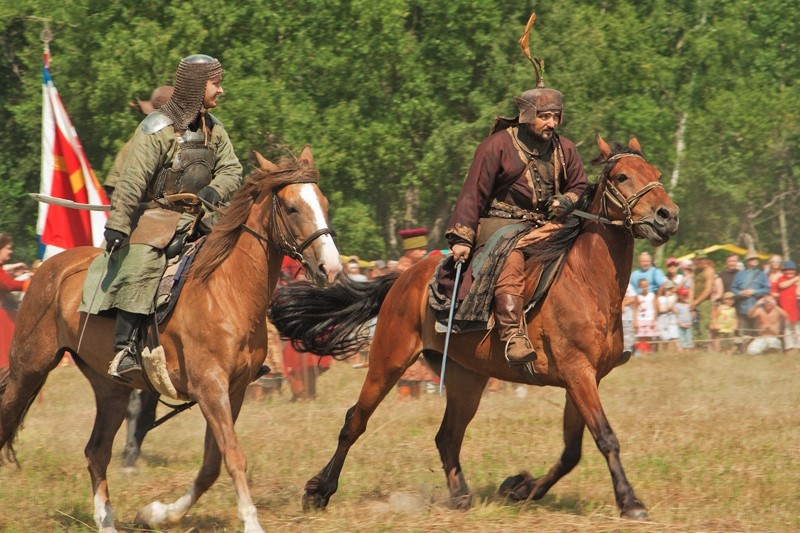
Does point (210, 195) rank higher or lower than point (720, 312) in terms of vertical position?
higher

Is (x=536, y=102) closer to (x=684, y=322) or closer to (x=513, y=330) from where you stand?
(x=513, y=330)

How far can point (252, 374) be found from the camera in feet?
25.1

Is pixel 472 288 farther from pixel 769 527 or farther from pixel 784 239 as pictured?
pixel 784 239

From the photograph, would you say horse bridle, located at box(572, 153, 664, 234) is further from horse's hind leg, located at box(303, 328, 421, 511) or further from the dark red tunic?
horse's hind leg, located at box(303, 328, 421, 511)

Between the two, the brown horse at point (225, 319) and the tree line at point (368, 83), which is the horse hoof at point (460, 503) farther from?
the tree line at point (368, 83)

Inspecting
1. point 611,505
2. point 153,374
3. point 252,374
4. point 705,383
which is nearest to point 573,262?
point 611,505

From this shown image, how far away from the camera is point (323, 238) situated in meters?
7.02

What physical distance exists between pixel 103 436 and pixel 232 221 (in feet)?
6.02

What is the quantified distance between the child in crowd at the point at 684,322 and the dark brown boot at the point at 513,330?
37.6ft

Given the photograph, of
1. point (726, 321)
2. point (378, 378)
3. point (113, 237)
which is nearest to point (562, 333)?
point (378, 378)

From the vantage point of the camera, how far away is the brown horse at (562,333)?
767 cm

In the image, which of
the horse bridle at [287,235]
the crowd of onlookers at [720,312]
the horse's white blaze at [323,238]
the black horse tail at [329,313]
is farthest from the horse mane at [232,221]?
the crowd of onlookers at [720,312]

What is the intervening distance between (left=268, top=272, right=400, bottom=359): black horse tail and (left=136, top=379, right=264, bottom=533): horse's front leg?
1.92 metres

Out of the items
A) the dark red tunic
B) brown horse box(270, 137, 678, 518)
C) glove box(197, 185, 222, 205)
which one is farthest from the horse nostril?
glove box(197, 185, 222, 205)
